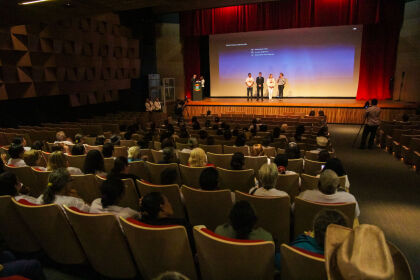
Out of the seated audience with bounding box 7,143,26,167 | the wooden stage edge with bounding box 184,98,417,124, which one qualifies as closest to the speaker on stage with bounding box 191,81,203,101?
the wooden stage edge with bounding box 184,98,417,124

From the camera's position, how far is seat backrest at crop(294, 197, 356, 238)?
235 centimetres

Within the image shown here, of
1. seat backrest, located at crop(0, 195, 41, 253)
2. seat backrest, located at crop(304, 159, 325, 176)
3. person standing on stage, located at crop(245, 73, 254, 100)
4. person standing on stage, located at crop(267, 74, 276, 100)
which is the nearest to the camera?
seat backrest, located at crop(0, 195, 41, 253)

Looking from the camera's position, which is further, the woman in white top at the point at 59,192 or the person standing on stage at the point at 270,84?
the person standing on stage at the point at 270,84

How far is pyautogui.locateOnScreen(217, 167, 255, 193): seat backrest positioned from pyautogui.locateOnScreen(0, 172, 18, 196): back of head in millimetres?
2011

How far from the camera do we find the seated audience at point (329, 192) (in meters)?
A: 2.53

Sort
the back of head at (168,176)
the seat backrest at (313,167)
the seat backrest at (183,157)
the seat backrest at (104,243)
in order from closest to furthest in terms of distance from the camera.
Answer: the seat backrest at (104,243) < the back of head at (168,176) < the seat backrest at (313,167) < the seat backrest at (183,157)

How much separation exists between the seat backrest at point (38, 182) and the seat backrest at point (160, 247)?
1.77 m

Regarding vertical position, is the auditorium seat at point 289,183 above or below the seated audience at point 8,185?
below

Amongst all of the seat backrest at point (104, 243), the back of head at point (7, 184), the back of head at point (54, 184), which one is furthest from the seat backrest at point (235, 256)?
the back of head at point (7, 184)

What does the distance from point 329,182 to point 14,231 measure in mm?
2704

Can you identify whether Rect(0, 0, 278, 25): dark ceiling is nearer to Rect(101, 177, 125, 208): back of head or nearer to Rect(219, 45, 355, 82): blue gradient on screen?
Rect(101, 177, 125, 208): back of head

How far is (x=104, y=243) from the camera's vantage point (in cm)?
207

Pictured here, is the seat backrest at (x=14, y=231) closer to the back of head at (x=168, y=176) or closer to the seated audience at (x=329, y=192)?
the back of head at (x=168, y=176)

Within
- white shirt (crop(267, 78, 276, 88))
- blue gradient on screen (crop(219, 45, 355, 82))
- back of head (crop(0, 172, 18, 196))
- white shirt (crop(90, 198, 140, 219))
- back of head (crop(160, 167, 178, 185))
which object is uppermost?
blue gradient on screen (crop(219, 45, 355, 82))
